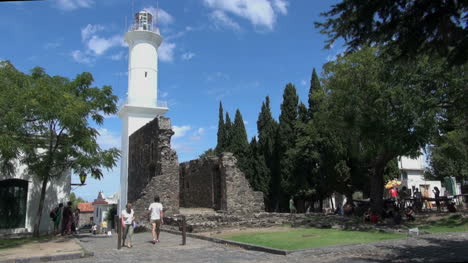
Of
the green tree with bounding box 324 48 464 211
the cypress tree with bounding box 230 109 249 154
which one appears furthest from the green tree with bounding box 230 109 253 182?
the green tree with bounding box 324 48 464 211

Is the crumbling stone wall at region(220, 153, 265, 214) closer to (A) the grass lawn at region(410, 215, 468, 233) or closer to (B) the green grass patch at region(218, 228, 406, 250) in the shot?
(A) the grass lawn at region(410, 215, 468, 233)

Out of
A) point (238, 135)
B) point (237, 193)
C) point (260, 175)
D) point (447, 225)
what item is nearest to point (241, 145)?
point (238, 135)

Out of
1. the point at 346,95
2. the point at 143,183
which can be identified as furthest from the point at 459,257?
the point at 143,183

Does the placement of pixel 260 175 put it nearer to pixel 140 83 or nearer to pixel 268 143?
pixel 268 143

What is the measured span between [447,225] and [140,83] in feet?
85.1

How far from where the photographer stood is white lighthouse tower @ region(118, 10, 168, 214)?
3253cm

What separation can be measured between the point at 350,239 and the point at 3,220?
50.2 ft

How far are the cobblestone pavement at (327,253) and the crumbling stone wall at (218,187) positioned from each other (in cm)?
1169

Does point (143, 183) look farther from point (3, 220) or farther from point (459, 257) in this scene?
point (459, 257)

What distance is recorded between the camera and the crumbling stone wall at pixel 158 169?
20.1 metres

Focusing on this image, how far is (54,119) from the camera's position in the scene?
14.1 metres

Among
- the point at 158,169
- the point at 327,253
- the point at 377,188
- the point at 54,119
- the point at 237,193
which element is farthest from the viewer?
the point at 237,193

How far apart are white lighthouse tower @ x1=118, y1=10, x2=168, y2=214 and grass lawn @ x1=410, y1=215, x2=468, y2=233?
22.5m

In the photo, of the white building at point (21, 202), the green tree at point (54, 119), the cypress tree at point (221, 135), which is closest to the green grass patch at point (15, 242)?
the green tree at point (54, 119)
